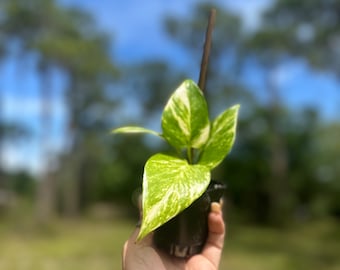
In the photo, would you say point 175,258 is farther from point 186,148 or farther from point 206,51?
point 206,51

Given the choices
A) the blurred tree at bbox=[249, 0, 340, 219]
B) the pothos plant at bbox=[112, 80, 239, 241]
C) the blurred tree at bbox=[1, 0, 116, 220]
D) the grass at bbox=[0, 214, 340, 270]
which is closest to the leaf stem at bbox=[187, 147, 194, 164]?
the pothos plant at bbox=[112, 80, 239, 241]

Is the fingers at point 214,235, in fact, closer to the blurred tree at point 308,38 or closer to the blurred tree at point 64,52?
the blurred tree at point 308,38

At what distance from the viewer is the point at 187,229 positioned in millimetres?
498

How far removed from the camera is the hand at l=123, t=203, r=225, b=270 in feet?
1.57

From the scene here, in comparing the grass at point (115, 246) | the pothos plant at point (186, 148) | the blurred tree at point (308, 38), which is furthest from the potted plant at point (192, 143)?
the blurred tree at point (308, 38)

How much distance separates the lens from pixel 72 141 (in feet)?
23.9

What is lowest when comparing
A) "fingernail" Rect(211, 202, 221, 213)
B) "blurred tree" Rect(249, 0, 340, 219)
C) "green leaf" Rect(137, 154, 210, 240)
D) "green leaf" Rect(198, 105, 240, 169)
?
"fingernail" Rect(211, 202, 221, 213)

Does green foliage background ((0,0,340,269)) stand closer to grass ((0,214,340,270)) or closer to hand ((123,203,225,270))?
grass ((0,214,340,270))

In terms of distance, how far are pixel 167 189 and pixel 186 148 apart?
12 cm

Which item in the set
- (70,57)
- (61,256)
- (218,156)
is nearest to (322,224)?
(61,256)

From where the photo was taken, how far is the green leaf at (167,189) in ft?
1.25

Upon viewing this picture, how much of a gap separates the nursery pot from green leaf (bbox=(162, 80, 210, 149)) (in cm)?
7

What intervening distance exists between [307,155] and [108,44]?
13.6 ft

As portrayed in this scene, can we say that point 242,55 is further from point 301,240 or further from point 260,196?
point 301,240
